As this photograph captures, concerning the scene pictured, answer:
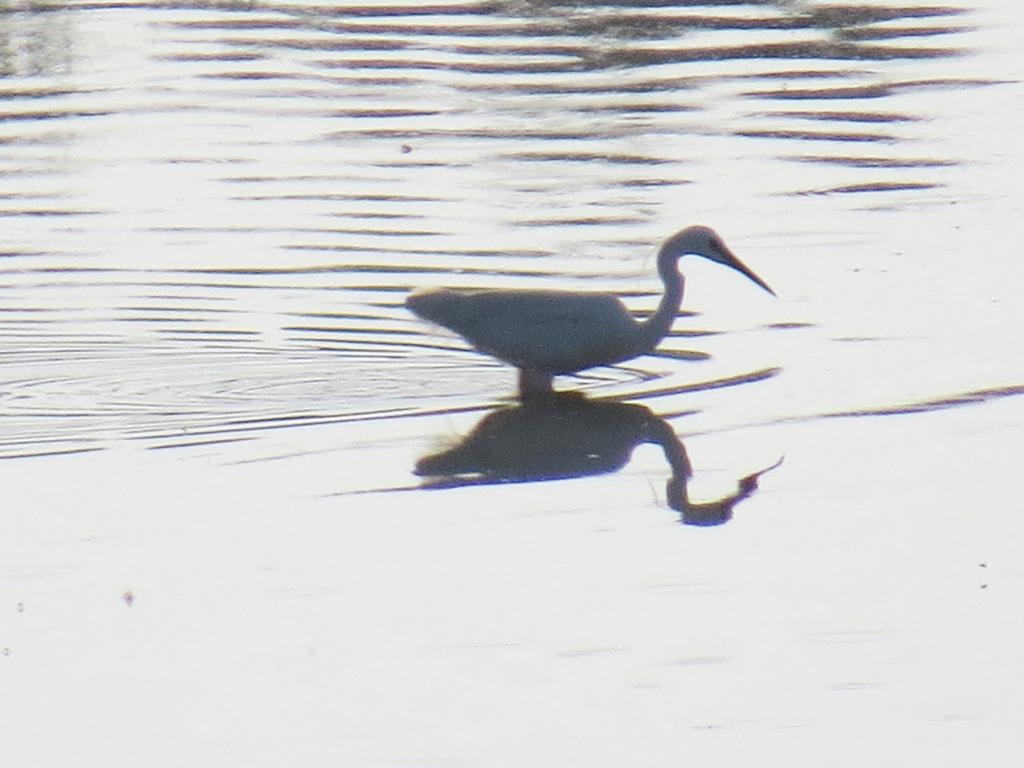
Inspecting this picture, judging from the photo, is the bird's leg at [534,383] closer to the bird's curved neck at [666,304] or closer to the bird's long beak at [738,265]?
the bird's curved neck at [666,304]

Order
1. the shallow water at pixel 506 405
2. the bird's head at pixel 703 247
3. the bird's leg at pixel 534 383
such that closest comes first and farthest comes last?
the shallow water at pixel 506 405 → the bird's leg at pixel 534 383 → the bird's head at pixel 703 247

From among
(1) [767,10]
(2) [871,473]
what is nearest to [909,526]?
(2) [871,473]

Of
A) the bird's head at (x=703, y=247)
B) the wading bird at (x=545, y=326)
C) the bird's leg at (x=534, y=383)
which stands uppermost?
the bird's head at (x=703, y=247)

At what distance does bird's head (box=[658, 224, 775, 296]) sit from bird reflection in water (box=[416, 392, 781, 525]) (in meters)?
0.86

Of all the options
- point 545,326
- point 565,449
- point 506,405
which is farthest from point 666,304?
point 565,449

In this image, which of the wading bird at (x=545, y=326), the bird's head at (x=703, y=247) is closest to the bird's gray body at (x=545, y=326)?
the wading bird at (x=545, y=326)

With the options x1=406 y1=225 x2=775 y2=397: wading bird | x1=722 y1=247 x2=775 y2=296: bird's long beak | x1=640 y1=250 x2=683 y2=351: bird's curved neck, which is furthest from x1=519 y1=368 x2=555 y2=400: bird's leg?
x1=722 y1=247 x2=775 y2=296: bird's long beak

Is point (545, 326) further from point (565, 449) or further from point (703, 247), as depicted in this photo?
point (703, 247)

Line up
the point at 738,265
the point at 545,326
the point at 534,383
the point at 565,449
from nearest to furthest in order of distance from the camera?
the point at 565,449
the point at 545,326
the point at 534,383
the point at 738,265

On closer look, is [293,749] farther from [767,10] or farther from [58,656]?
[767,10]

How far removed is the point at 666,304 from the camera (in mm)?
10680

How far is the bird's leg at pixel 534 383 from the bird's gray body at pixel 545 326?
0.04m

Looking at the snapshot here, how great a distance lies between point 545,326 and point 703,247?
0.99 metres

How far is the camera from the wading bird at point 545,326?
10.4m
